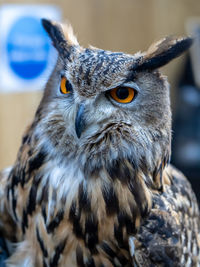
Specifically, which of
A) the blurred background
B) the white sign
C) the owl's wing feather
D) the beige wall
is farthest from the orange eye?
the beige wall

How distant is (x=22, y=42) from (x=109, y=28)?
702 millimetres

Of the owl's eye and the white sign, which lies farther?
the white sign

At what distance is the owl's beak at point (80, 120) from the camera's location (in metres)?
0.91

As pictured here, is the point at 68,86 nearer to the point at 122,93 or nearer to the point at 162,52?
the point at 122,93

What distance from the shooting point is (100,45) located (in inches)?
108

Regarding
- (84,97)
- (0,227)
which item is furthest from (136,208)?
(0,227)

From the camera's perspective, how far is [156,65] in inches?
38.1

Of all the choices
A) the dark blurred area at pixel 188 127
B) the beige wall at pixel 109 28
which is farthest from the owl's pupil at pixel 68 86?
the dark blurred area at pixel 188 127

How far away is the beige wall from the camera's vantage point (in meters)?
2.44

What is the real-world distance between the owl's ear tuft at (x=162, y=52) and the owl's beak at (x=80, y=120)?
6.5 inches

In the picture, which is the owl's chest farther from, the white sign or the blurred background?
the white sign

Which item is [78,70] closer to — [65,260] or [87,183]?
[87,183]

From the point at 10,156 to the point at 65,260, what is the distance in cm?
148

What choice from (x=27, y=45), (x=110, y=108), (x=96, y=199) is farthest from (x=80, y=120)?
(x=27, y=45)
